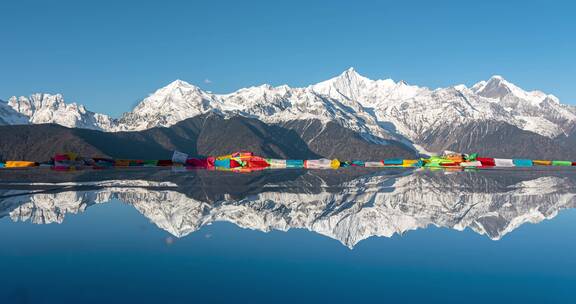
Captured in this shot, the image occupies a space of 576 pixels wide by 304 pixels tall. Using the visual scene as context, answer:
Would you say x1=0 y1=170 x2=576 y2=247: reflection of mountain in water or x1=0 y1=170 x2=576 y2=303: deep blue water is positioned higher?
x1=0 y1=170 x2=576 y2=247: reflection of mountain in water

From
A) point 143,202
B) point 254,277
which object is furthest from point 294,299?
point 143,202

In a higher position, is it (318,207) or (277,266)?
(318,207)

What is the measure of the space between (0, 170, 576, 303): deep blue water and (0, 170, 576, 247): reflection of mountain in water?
171 centimetres

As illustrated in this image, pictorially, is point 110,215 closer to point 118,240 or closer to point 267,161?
point 118,240

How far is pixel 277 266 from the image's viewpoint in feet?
69.5

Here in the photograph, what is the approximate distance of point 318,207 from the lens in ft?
131

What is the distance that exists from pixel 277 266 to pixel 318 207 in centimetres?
1883

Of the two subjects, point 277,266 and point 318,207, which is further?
point 318,207

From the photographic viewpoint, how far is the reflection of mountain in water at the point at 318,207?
31.3 meters

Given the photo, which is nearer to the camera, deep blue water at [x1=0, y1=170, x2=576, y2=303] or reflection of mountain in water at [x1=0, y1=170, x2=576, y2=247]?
deep blue water at [x1=0, y1=170, x2=576, y2=303]

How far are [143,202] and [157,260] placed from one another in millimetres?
22397

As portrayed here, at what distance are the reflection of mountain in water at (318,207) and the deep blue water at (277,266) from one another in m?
1.71

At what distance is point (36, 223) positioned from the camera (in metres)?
32.5

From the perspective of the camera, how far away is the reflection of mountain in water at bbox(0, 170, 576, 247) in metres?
31.3
